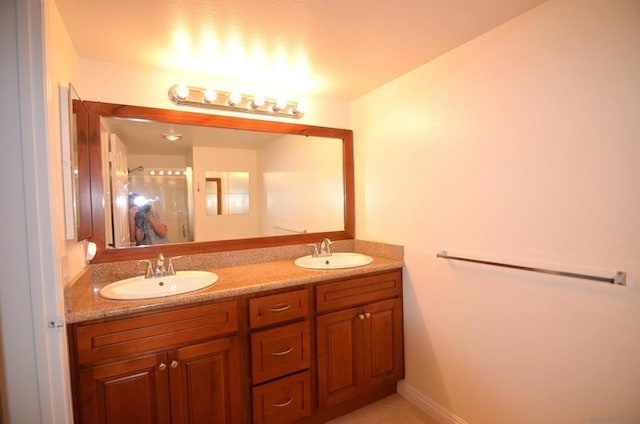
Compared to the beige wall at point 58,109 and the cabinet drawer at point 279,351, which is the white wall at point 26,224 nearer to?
the beige wall at point 58,109

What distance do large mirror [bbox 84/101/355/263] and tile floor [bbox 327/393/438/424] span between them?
1171 mm

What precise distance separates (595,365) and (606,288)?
317 millimetres

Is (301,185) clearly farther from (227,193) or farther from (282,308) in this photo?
(282,308)

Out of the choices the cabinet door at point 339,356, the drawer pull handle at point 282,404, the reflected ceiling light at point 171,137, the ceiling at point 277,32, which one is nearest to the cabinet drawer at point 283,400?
the drawer pull handle at point 282,404

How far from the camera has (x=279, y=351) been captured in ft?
5.22

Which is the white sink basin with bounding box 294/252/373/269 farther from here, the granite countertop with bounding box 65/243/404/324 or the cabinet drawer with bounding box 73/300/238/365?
the cabinet drawer with bounding box 73/300/238/365

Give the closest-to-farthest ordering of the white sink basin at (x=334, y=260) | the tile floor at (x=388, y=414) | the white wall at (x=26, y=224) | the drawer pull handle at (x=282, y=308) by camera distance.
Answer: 1. the white wall at (x=26, y=224)
2. the drawer pull handle at (x=282, y=308)
3. the tile floor at (x=388, y=414)
4. the white sink basin at (x=334, y=260)

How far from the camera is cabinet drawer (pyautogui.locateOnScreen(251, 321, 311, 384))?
5.02 feet

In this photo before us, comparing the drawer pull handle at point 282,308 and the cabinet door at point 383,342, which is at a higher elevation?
the drawer pull handle at point 282,308

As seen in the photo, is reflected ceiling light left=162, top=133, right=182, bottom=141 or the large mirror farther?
reflected ceiling light left=162, top=133, right=182, bottom=141

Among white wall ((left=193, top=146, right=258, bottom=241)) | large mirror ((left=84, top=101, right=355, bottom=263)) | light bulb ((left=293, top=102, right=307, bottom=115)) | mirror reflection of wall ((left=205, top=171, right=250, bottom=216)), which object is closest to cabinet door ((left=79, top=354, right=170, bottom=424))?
large mirror ((left=84, top=101, right=355, bottom=263))

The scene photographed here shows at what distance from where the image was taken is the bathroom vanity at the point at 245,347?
1236mm

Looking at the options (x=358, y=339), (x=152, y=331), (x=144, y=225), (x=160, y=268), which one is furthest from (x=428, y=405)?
(x=144, y=225)

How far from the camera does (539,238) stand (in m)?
1.33
